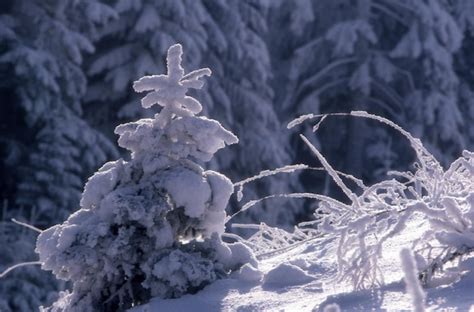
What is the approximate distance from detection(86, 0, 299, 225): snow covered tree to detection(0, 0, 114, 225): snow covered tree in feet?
3.10

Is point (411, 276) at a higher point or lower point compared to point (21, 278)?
lower

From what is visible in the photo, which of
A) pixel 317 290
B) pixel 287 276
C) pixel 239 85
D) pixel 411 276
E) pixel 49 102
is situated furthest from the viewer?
pixel 239 85

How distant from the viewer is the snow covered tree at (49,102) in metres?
12.8

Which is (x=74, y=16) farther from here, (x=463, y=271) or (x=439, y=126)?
(x=463, y=271)

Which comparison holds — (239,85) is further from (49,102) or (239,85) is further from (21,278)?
(21,278)

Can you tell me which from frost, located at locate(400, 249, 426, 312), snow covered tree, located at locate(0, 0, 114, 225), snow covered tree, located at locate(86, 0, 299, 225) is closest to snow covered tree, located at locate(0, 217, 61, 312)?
snow covered tree, located at locate(0, 0, 114, 225)

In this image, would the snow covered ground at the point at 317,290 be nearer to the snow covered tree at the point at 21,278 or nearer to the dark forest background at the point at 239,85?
the dark forest background at the point at 239,85

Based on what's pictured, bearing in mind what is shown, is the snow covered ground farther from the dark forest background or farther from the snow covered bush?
the dark forest background

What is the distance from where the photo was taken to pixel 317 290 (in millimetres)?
3201

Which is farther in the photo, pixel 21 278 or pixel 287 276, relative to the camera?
pixel 21 278

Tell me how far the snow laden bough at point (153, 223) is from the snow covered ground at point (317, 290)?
103 mm

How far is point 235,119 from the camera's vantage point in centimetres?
1622

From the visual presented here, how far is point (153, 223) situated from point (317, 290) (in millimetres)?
657

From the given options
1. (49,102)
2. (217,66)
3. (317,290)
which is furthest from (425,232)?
(217,66)
